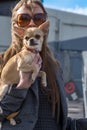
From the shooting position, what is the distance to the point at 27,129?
1.76m

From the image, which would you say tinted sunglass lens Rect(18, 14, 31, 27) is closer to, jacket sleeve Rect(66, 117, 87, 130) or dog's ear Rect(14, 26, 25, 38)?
dog's ear Rect(14, 26, 25, 38)

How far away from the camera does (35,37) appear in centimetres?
179

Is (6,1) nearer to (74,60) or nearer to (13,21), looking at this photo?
(74,60)

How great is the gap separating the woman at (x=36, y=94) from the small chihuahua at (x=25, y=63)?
24 mm

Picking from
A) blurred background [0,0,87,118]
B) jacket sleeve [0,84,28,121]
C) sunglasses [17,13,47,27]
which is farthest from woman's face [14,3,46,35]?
blurred background [0,0,87,118]

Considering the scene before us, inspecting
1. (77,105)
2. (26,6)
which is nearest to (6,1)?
(77,105)

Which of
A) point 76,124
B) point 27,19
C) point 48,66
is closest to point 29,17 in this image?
point 27,19

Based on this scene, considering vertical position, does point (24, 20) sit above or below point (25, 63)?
above

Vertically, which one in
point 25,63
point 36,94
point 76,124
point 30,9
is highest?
point 30,9

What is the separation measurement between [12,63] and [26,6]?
0.93ft

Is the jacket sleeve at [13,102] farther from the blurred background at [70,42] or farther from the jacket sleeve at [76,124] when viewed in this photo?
the blurred background at [70,42]

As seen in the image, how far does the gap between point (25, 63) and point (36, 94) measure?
0.14 m

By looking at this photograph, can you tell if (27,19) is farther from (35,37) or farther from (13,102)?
(13,102)

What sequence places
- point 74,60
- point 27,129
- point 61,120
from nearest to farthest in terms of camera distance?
point 27,129 < point 61,120 < point 74,60
